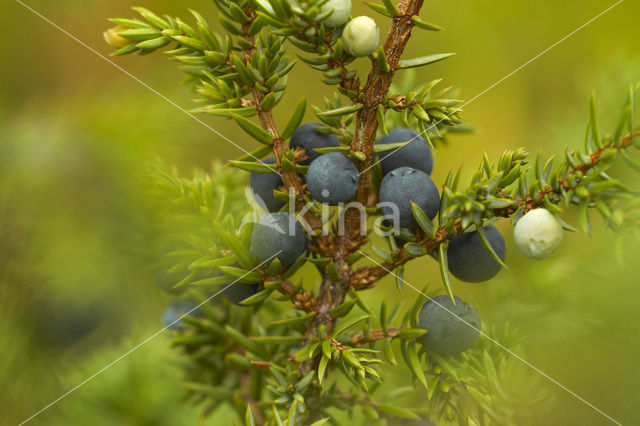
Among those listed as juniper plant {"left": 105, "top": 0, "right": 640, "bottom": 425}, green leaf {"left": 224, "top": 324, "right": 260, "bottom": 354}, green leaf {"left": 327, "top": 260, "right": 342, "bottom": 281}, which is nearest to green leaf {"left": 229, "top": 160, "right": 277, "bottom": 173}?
juniper plant {"left": 105, "top": 0, "right": 640, "bottom": 425}

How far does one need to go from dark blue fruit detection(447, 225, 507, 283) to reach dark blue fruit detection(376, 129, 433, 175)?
0.10 m

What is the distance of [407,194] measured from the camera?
46 cm

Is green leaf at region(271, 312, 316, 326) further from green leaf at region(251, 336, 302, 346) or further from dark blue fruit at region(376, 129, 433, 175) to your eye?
dark blue fruit at region(376, 129, 433, 175)

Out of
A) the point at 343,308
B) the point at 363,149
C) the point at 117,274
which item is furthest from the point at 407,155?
the point at 117,274

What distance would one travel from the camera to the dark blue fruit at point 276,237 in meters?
0.47

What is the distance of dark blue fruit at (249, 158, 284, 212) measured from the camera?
1.76 feet

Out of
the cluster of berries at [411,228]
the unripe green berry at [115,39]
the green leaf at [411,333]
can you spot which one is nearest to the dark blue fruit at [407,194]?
the cluster of berries at [411,228]

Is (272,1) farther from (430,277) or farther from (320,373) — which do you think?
(430,277)

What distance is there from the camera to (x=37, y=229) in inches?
27.8

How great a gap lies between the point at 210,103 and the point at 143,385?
0.38m

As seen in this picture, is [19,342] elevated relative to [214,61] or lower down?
lower down

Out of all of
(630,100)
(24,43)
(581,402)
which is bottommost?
(581,402)

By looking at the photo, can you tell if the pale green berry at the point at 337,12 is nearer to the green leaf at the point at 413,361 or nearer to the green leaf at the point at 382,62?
the green leaf at the point at 382,62

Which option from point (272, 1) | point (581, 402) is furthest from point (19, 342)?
point (581, 402)
